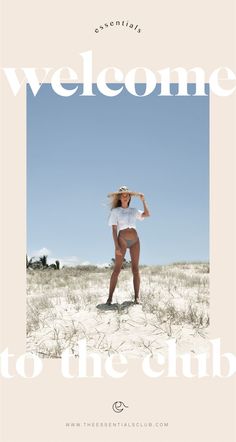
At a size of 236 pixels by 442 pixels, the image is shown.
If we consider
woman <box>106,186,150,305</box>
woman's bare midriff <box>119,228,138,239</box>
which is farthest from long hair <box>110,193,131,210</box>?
woman's bare midriff <box>119,228,138,239</box>

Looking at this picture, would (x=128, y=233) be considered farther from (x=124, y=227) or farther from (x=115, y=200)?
(x=115, y=200)

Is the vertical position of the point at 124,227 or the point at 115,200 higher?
the point at 115,200

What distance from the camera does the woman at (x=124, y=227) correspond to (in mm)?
6191

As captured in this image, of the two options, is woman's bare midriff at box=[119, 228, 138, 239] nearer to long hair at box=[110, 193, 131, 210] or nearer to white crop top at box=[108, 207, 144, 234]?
white crop top at box=[108, 207, 144, 234]

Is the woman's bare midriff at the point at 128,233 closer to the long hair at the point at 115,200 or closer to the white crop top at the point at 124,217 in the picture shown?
the white crop top at the point at 124,217

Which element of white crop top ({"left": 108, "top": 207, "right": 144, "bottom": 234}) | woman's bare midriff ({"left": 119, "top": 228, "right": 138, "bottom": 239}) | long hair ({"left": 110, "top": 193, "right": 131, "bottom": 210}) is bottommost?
woman's bare midriff ({"left": 119, "top": 228, "right": 138, "bottom": 239})

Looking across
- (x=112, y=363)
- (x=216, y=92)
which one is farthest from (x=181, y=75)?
(x=112, y=363)

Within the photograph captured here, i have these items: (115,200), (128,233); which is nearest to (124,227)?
(128,233)

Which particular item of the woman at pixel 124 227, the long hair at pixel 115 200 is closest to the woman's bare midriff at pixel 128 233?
the woman at pixel 124 227

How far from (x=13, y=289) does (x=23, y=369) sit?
2.73 feet

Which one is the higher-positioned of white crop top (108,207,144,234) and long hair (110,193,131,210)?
long hair (110,193,131,210)

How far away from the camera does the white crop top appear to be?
620cm

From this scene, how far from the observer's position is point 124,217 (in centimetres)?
620

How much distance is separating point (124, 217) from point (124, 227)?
5.7 inches
